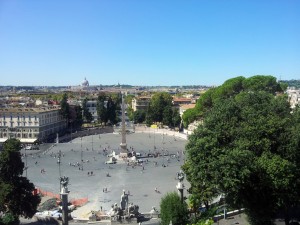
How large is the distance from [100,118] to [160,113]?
41.6 feet

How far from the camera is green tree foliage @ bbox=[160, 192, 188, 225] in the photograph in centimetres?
2214

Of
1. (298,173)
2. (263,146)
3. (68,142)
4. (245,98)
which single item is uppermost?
(245,98)

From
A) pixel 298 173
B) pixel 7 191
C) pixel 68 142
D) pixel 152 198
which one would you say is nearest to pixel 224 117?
pixel 298 173

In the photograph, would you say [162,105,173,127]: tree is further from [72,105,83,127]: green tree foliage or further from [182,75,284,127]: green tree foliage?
[182,75,284,127]: green tree foliage

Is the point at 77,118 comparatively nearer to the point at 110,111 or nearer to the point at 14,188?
the point at 110,111

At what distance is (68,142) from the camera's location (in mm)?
68312

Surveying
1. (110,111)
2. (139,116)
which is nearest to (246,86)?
(110,111)

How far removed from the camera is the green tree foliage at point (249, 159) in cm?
1978

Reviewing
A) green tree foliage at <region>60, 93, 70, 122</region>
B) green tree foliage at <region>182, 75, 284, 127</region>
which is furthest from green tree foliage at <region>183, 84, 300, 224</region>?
green tree foliage at <region>60, 93, 70, 122</region>

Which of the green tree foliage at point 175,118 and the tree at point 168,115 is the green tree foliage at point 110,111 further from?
the green tree foliage at point 175,118

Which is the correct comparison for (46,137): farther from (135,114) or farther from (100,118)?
(135,114)

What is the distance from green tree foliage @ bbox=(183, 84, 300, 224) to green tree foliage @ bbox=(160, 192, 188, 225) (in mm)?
1499

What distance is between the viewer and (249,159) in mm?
19922

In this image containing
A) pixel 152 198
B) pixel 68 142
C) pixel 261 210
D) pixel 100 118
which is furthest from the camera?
pixel 100 118
